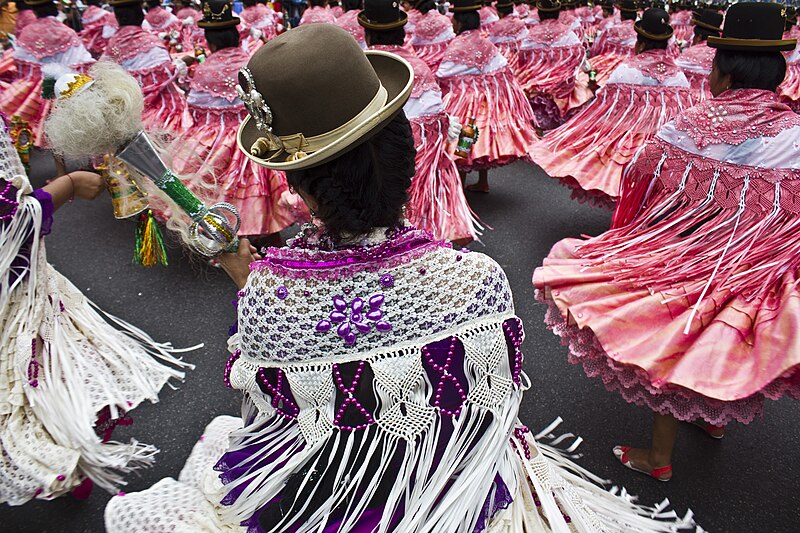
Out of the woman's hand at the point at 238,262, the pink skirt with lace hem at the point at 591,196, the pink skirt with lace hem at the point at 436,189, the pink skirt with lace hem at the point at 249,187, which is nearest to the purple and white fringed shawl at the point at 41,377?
the woman's hand at the point at 238,262

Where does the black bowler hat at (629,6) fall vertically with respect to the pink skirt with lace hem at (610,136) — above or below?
above

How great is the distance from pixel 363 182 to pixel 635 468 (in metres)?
1.82

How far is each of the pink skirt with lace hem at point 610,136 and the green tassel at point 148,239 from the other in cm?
265

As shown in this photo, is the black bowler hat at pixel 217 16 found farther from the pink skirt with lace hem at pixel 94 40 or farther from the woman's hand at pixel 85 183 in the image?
the pink skirt with lace hem at pixel 94 40

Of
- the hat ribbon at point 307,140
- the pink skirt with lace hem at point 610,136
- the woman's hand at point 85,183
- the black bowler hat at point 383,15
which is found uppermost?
the hat ribbon at point 307,140

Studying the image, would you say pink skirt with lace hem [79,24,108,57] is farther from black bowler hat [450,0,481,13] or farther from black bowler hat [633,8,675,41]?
black bowler hat [633,8,675,41]

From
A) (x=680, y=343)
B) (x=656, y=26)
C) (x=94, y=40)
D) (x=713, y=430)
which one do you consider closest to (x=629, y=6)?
(x=656, y=26)

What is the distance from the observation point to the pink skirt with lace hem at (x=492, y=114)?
425cm

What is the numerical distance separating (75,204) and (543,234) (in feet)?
13.4

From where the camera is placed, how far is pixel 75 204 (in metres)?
4.96

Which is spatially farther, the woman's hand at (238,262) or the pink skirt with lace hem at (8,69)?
the pink skirt with lace hem at (8,69)

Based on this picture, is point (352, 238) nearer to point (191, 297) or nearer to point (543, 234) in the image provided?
point (191, 297)

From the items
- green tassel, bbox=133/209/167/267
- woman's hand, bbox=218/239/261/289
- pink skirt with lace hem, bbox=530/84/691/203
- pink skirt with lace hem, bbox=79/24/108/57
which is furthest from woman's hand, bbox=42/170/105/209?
pink skirt with lace hem, bbox=79/24/108/57

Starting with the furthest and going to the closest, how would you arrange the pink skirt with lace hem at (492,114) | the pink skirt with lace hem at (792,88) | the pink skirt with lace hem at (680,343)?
the pink skirt with lace hem at (792,88) < the pink skirt with lace hem at (492,114) < the pink skirt with lace hem at (680,343)
